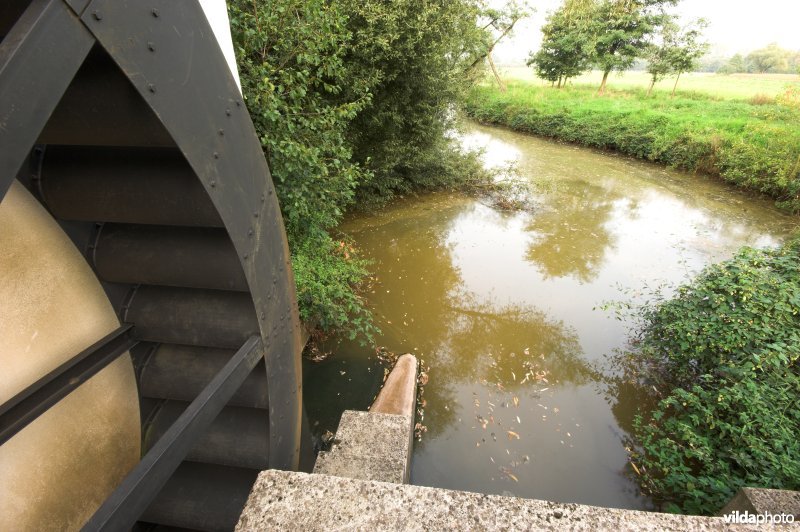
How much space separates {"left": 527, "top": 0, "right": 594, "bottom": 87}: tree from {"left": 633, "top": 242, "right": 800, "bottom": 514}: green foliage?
21.1 meters

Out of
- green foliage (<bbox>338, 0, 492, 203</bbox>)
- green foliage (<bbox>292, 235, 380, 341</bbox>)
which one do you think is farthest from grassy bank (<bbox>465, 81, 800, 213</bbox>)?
green foliage (<bbox>292, 235, 380, 341</bbox>)

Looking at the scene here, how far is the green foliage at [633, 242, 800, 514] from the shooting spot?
3305mm

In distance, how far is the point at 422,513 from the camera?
1.67 metres

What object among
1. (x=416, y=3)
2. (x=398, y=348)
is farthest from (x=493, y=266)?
(x=416, y=3)

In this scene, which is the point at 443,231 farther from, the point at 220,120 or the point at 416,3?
the point at 220,120

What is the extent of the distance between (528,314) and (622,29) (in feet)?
70.9

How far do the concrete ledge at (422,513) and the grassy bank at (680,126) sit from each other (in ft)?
44.2

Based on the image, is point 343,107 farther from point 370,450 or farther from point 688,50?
point 688,50

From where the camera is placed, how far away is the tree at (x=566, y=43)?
20.8 meters

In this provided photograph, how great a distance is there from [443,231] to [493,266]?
6.07 ft

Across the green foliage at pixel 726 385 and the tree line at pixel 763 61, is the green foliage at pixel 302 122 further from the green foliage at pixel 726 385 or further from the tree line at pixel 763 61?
the tree line at pixel 763 61

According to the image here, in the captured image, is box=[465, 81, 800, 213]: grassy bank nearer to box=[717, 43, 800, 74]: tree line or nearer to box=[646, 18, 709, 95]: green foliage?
box=[646, 18, 709, 95]: green foliage

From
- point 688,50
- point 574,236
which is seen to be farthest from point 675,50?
point 574,236

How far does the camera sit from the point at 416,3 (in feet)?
22.2
